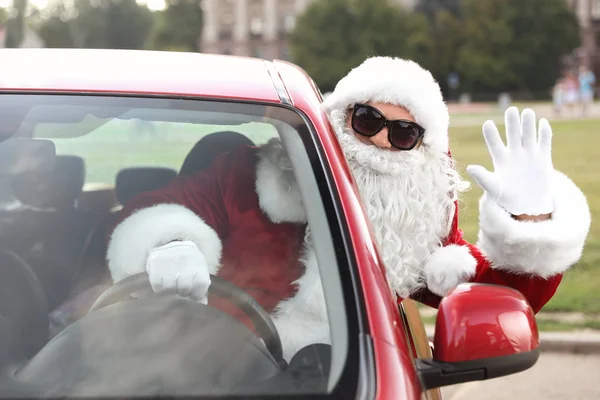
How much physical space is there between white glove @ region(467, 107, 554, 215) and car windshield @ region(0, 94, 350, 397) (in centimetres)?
57

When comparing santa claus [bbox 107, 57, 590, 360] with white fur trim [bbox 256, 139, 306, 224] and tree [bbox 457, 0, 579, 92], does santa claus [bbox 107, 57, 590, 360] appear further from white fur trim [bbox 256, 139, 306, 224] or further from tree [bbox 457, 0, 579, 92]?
tree [bbox 457, 0, 579, 92]

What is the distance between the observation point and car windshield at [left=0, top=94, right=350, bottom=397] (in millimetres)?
1620

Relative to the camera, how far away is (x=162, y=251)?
6.30ft

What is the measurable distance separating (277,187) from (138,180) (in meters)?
0.36

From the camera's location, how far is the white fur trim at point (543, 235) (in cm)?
224

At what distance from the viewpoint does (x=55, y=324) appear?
1805mm

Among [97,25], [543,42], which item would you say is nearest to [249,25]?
[97,25]

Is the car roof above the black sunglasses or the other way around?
above

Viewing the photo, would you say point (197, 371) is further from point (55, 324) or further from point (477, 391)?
point (477, 391)

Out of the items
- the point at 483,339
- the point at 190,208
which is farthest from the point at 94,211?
the point at 483,339

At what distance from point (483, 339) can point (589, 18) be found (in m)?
90.2

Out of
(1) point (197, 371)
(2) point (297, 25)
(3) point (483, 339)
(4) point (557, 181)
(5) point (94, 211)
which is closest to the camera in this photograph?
(1) point (197, 371)

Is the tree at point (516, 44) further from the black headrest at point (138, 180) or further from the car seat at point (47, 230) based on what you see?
the car seat at point (47, 230)

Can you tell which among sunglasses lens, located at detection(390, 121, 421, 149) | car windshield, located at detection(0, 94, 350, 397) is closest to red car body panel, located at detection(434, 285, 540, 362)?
car windshield, located at detection(0, 94, 350, 397)
